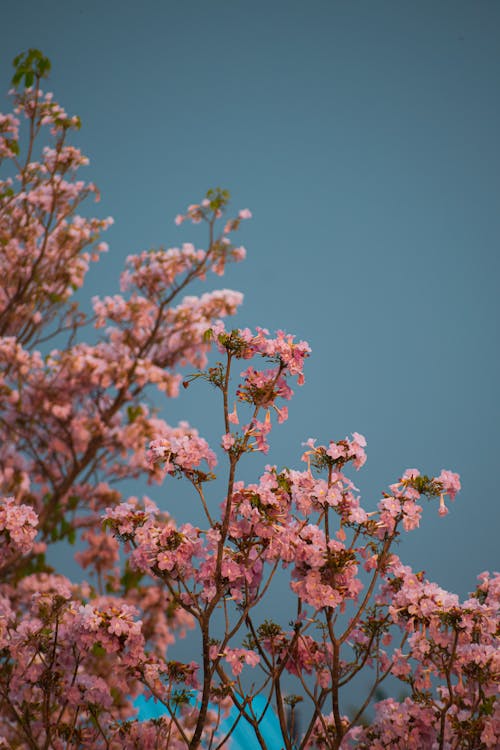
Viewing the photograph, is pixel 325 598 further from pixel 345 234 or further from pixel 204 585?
pixel 345 234

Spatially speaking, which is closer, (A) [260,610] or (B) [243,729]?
(A) [260,610]

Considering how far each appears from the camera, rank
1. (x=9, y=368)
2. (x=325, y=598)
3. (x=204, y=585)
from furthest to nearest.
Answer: (x=9, y=368) < (x=204, y=585) < (x=325, y=598)

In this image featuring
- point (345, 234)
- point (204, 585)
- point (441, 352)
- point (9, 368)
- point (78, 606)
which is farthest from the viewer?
point (345, 234)

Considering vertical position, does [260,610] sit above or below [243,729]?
below

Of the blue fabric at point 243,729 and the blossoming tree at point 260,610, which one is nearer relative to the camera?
the blossoming tree at point 260,610

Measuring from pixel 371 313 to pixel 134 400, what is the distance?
5211 centimetres

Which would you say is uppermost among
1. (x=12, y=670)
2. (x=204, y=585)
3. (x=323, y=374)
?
(x=323, y=374)

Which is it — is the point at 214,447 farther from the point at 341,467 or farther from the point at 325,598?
the point at 325,598

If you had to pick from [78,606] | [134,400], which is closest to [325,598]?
[78,606]

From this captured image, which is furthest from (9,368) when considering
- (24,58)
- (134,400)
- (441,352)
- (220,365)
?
(441,352)

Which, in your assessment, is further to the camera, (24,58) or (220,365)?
(24,58)

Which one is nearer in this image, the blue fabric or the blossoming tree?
the blossoming tree

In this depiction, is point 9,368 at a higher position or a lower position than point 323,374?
lower

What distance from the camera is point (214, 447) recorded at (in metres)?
2.37
